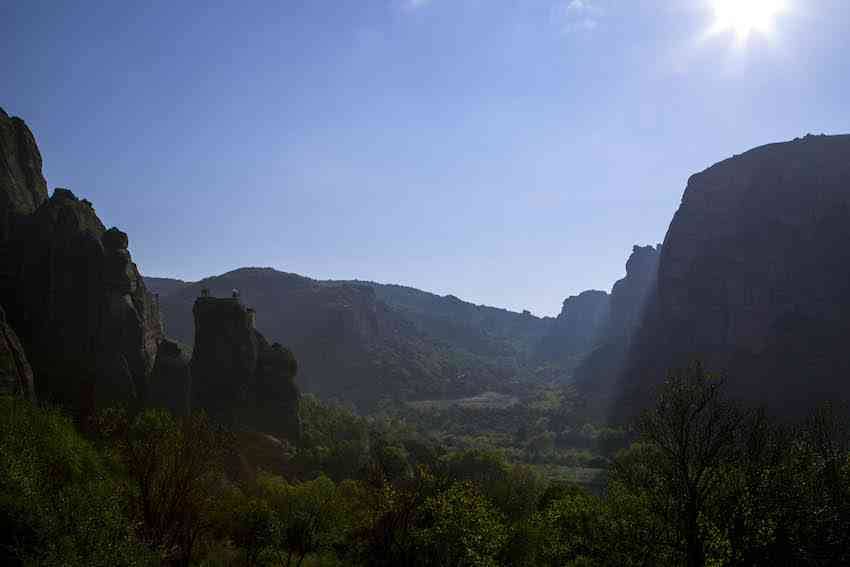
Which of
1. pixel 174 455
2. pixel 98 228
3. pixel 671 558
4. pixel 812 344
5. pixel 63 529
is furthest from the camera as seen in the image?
pixel 812 344

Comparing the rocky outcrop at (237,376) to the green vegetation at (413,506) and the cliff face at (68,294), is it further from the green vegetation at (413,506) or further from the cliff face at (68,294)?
the green vegetation at (413,506)

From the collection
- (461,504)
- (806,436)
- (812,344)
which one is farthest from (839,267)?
(461,504)

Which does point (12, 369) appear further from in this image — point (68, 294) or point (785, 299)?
point (785, 299)

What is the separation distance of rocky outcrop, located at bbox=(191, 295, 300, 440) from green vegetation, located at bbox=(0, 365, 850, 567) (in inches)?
570

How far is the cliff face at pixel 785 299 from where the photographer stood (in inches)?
6009

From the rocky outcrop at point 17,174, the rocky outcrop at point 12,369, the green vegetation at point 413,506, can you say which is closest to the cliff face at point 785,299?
the green vegetation at point 413,506

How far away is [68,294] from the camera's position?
66.2 meters

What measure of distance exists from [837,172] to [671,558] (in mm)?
199814

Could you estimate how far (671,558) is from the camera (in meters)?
33.6

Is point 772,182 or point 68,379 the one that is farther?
point 772,182

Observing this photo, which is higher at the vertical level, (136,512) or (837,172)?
(837,172)

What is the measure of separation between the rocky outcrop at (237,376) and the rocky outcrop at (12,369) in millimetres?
28560

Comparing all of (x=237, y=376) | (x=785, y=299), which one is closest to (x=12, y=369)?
(x=237, y=376)

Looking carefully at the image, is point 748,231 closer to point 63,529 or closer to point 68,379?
point 68,379
